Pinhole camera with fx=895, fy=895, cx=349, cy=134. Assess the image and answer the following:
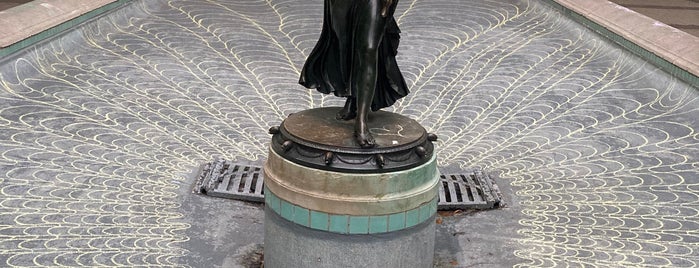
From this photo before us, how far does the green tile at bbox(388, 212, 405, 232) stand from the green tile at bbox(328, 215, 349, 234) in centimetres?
18

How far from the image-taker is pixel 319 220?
12.1ft

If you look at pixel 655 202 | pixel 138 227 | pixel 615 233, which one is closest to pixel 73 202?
pixel 138 227

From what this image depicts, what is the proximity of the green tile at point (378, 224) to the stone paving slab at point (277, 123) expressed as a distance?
72 cm

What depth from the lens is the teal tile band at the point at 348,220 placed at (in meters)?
3.67

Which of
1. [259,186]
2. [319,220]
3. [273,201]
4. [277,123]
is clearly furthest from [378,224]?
[277,123]

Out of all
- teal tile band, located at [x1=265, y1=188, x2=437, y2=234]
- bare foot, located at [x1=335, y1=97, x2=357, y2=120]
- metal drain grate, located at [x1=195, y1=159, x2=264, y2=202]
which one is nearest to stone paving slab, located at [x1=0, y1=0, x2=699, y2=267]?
metal drain grate, located at [x1=195, y1=159, x2=264, y2=202]

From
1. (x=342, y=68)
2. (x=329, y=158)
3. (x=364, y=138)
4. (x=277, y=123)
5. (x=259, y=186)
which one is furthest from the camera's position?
(x=277, y=123)

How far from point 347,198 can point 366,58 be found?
0.61 metres

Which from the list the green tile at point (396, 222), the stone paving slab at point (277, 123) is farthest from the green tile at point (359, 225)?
the stone paving slab at point (277, 123)

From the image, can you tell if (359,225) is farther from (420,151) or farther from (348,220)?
(420,151)

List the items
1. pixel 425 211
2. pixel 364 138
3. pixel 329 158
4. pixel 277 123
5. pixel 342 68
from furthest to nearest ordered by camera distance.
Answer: pixel 277 123, pixel 342 68, pixel 425 211, pixel 364 138, pixel 329 158

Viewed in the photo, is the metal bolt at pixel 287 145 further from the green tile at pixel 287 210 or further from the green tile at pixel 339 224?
the green tile at pixel 339 224

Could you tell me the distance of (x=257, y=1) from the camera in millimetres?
8836

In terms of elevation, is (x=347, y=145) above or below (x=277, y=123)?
above
